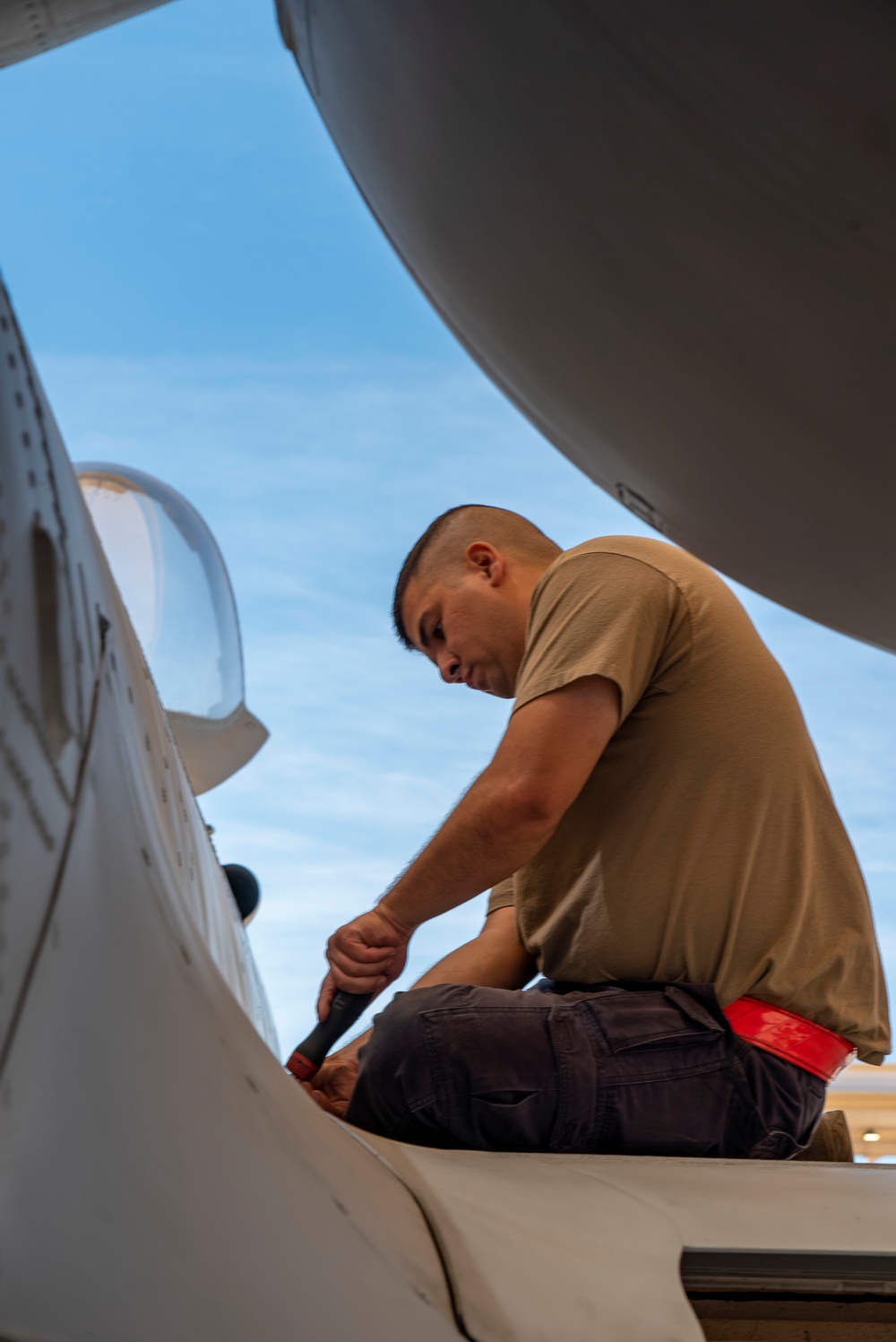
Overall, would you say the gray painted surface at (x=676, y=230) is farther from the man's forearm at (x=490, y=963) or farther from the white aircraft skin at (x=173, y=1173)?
the man's forearm at (x=490, y=963)

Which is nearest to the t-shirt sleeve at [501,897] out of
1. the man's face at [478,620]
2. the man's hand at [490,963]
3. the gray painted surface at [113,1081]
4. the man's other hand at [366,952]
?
the man's hand at [490,963]

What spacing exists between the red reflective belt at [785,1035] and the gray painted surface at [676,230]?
1.57 feet

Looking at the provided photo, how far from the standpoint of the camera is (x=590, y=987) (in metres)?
1.46

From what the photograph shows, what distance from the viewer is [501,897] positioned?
2047mm

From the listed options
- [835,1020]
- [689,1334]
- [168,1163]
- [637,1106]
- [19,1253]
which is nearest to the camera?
[19,1253]

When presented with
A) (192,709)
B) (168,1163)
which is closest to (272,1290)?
(168,1163)

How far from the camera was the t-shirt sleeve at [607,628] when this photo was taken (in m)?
1.39

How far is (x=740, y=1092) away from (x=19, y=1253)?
1.05 meters

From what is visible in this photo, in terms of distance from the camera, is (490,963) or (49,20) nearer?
(49,20)

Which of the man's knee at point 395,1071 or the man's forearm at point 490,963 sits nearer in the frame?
the man's knee at point 395,1071

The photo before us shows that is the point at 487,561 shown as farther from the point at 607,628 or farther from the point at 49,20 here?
the point at 49,20

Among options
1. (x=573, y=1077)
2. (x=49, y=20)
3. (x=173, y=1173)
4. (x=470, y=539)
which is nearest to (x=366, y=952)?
(x=573, y=1077)

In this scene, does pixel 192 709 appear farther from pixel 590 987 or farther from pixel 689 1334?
pixel 689 1334

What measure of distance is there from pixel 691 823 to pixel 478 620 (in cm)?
57
